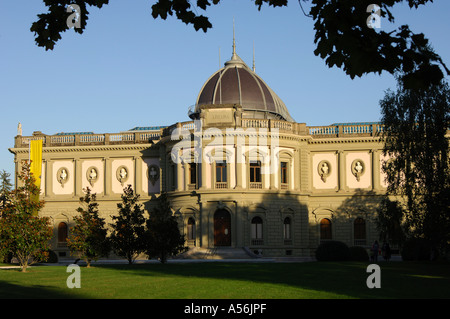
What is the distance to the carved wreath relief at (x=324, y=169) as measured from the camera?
179ft

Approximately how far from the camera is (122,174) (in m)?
56.2

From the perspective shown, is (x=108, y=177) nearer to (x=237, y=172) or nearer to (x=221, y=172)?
(x=221, y=172)

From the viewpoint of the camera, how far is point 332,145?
5459 cm

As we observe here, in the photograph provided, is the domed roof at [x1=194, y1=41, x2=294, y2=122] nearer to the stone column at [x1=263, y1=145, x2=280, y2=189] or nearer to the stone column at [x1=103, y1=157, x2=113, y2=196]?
the stone column at [x1=263, y1=145, x2=280, y2=189]

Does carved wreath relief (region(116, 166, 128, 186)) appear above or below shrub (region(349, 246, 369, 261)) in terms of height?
above

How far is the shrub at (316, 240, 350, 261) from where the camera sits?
42.2m

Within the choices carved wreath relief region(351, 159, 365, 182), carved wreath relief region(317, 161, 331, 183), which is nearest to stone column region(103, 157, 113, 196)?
carved wreath relief region(317, 161, 331, 183)

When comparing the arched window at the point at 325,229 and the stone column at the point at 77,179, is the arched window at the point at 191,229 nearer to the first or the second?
the arched window at the point at 325,229

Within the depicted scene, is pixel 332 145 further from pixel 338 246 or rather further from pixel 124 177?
pixel 124 177

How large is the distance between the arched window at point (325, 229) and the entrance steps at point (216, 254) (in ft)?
30.4

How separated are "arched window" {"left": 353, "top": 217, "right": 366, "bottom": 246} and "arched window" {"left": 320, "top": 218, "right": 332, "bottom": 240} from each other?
A: 2104 mm

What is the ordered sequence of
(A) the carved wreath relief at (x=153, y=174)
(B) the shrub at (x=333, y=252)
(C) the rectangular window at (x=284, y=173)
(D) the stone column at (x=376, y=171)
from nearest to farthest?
(B) the shrub at (x=333, y=252) < (C) the rectangular window at (x=284, y=173) < (D) the stone column at (x=376, y=171) < (A) the carved wreath relief at (x=153, y=174)

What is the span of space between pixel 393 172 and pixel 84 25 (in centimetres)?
3158

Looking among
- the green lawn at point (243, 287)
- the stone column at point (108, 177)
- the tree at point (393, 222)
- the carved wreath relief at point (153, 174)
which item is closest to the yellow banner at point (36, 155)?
the stone column at point (108, 177)
